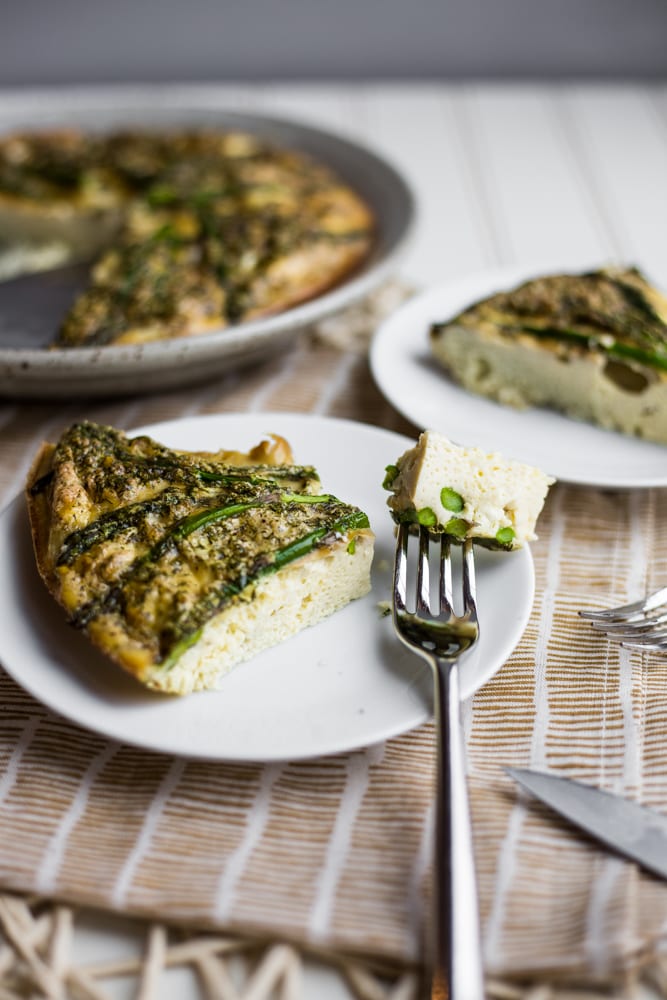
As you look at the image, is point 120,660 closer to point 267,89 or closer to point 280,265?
point 280,265

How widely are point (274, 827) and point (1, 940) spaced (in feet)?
1.91

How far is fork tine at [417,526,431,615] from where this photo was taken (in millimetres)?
2396

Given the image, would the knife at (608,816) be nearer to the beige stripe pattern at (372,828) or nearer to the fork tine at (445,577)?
the beige stripe pattern at (372,828)

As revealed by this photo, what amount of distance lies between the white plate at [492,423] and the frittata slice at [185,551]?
78 cm

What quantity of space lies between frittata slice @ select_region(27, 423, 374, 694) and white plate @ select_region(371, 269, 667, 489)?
0.78 metres

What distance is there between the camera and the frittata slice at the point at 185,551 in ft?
7.30

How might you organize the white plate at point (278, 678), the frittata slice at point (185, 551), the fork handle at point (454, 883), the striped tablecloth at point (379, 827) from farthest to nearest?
the frittata slice at point (185, 551)
the white plate at point (278, 678)
the striped tablecloth at point (379, 827)
the fork handle at point (454, 883)

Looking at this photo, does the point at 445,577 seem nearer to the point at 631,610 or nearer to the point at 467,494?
the point at 467,494

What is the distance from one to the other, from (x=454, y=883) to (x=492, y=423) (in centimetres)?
188

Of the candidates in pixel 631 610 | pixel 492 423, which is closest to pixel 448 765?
pixel 631 610

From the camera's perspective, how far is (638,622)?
2625mm

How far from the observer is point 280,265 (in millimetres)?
4109

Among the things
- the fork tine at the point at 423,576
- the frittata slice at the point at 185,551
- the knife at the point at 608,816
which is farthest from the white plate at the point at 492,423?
the knife at the point at 608,816

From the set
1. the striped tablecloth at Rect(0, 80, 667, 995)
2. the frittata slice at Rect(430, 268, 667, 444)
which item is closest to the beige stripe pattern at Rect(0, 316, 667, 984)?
the striped tablecloth at Rect(0, 80, 667, 995)
